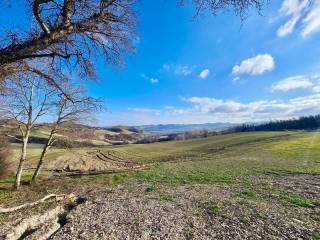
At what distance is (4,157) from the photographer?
29109 mm

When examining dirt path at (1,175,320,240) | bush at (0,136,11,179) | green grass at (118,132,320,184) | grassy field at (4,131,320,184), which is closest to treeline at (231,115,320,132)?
grassy field at (4,131,320,184)

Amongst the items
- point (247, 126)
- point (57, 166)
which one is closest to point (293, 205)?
point (57, 166)

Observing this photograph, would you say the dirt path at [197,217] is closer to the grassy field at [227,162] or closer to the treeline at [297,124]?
the grassy field at [227,162]

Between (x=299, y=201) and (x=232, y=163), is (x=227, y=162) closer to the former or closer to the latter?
(x=232, y=163)

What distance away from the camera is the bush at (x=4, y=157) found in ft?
93.7

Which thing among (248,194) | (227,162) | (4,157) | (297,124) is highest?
(297,124)

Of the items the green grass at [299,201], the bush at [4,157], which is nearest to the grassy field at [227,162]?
the bush at [4,157]

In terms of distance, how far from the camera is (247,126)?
167 meters

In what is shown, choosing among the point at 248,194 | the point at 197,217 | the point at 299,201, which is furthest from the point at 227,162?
the point at 197,217

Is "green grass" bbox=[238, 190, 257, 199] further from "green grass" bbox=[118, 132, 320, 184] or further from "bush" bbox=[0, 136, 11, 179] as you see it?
"bush" bbox=[0, 136, 11, 179]

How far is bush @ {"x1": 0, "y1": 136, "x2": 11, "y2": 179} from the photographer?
93.7ft

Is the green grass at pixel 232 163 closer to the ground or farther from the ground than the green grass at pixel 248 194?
closer to the ground

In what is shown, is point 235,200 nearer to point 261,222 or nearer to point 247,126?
point 261,222

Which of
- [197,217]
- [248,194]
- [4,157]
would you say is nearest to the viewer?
[197,217]
